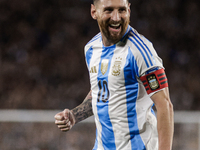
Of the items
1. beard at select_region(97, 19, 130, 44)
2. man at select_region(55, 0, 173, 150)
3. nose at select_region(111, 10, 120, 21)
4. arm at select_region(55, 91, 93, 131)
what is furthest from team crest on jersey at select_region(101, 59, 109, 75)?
arm at select_region(55, 91, 93, 131)

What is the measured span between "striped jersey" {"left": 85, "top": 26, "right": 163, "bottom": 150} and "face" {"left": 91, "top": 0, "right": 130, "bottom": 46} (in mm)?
78

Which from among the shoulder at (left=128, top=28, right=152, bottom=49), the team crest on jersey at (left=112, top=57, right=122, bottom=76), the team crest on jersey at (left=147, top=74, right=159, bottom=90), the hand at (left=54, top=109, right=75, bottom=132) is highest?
the shoulder at (left=128, top=28, right=152, bottom=49)

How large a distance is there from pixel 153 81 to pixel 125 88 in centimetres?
25

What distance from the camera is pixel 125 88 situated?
179 centimetres

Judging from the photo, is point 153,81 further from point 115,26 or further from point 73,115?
point 73,115

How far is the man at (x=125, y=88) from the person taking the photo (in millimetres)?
1592

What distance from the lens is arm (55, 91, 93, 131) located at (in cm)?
200

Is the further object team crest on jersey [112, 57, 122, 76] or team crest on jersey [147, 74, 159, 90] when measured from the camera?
team crest on jersey [112, 57, 122, 76]

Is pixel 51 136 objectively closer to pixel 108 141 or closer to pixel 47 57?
pixel 108 141

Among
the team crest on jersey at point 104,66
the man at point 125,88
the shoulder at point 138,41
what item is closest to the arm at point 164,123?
the man at point 125,88

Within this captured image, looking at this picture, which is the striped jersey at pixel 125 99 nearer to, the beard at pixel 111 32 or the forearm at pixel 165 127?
the beard at pixel 111 32

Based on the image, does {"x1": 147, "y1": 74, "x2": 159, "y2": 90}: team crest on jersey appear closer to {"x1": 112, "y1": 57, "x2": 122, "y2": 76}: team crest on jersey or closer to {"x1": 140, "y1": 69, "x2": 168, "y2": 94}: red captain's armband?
{"x1": 140, "y1": 69, "x2": 168, "y2": 94}: red captain's armband

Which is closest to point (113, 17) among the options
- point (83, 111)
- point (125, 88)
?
point (125, 88)

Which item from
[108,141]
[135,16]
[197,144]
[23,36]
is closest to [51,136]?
[197,144]
